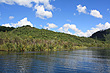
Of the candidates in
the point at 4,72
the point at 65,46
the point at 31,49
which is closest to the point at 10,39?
the point at 31,49

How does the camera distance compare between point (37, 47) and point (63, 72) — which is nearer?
point (63, 72)

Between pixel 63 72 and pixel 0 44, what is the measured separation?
5396 cm

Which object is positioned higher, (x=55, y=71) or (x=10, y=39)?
(x=10, y=39)

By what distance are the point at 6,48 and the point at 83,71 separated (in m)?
49.9

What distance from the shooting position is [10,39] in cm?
7575

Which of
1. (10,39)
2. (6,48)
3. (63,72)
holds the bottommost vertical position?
(63,72)

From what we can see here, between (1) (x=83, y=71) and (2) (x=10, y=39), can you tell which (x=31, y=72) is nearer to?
(1) (x=83, y=71)

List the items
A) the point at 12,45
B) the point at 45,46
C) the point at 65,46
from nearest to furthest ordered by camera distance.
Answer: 1. the point at 12,45
2. the point at 45,46
3. the point at 65,46

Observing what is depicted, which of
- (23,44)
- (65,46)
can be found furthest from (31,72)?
(65,46)

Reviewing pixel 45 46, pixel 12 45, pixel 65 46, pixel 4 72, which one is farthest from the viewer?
pixel 65 46

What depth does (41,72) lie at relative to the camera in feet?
86.7

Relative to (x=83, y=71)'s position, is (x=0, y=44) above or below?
above

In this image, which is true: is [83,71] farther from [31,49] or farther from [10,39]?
[10,39]

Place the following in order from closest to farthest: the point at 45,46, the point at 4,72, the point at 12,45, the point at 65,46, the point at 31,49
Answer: the point at 4,72 → the point at 12,45 → the point at 31,49 → the point at 45,46 → the point at 65,46
